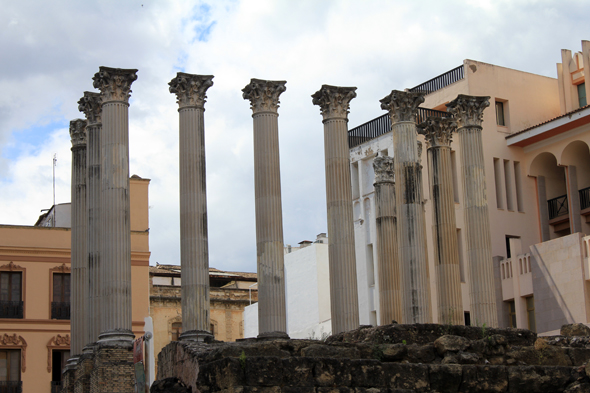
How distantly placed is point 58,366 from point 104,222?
47.4 ft

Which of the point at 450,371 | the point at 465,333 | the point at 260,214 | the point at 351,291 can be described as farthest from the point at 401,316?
the point at 450,371

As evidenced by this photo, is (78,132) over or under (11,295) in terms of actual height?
over

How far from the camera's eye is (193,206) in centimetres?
3412

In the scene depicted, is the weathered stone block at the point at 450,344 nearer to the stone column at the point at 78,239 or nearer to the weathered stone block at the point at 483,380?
the weathered stone block at the point at 483,380

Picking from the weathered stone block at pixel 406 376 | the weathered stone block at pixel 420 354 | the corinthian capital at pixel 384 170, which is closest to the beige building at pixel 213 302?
the corinthian capital at pixel 384 170

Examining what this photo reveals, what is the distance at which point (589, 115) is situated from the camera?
44375mm

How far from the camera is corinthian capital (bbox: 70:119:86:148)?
38.7 meters

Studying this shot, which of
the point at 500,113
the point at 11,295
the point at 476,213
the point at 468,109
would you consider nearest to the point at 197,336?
the point at 476,213

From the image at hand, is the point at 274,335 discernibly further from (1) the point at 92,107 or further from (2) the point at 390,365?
(2) the point at 390,365

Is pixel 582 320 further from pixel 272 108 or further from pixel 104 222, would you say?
pixel 104 222

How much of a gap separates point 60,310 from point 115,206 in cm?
1440

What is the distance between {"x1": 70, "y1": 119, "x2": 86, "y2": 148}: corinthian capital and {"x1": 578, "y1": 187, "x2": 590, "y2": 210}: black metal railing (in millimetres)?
22533

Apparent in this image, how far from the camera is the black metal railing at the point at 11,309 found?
45094 mm

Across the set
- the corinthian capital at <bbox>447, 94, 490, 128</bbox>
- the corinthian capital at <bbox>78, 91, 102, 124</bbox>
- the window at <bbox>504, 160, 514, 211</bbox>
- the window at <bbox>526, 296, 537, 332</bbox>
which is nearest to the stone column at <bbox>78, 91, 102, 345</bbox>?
the corinthian capital at <bbox>78, 91, 102, 124</bbox>
